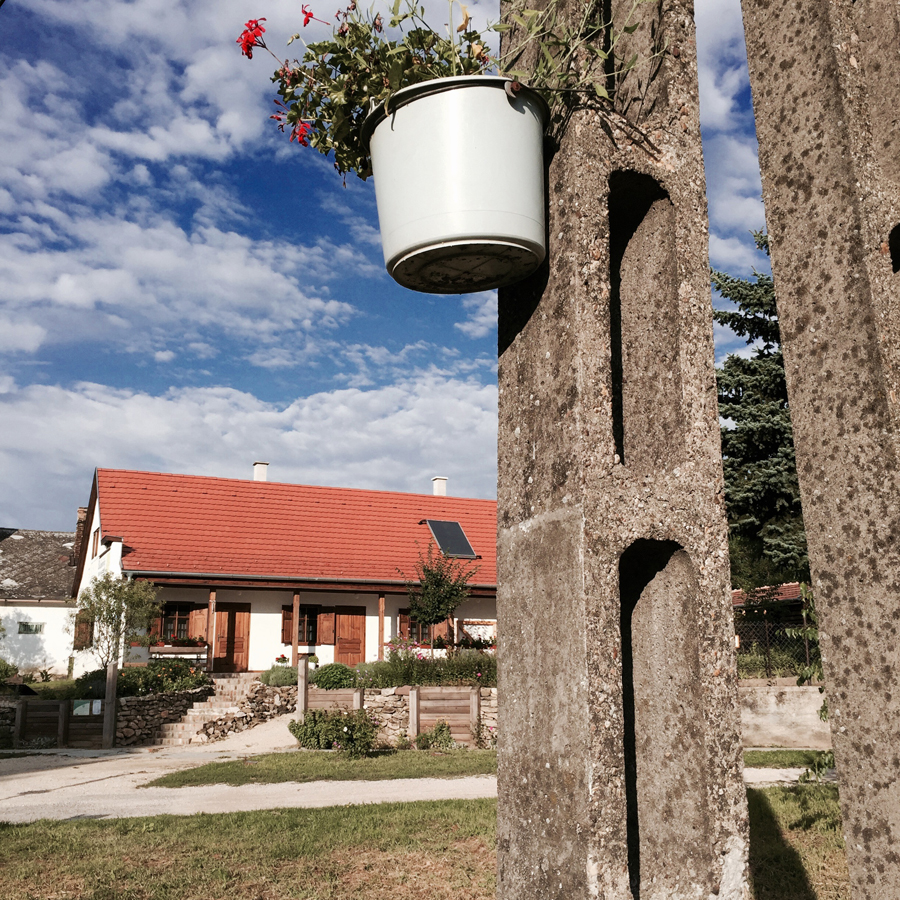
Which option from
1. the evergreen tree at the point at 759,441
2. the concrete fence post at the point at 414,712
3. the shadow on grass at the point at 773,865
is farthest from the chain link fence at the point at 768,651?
the shadow on grass at the point at 773,865

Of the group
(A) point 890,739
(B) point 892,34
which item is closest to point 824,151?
(B) point 892,34

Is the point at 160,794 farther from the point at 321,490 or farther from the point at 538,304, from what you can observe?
the point at 321,490

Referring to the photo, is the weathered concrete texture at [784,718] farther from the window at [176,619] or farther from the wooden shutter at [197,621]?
the window at [176,619]

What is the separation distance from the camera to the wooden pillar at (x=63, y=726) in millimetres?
14312

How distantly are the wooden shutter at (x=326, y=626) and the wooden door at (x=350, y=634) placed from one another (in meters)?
0.13

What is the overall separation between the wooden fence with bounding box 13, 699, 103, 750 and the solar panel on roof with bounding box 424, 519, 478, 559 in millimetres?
11059

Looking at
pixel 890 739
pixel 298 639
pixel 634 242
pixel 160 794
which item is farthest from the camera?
pixel 298 639

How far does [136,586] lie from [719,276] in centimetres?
1447

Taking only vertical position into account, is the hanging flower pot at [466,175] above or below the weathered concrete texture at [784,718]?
above

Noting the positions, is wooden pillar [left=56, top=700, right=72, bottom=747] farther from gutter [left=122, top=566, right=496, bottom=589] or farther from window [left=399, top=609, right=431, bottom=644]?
window [left=399, top=609, right=431, bottom=644]

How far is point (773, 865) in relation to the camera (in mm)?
4594

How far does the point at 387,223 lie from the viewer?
1.76m

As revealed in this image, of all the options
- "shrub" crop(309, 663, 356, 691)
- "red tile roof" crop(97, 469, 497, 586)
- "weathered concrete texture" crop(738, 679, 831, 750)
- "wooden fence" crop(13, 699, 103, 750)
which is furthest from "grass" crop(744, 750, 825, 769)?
"wooden fence" crop(13, 699, 103, 750)

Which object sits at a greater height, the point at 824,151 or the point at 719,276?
the point at 719,276
